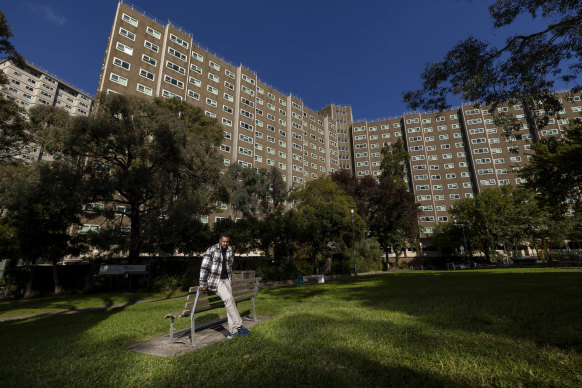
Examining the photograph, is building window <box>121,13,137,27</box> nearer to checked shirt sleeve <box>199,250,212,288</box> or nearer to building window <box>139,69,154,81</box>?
building window <box>139,69,154,81</box>

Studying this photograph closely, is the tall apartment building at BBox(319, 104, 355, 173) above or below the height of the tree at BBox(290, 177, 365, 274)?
above

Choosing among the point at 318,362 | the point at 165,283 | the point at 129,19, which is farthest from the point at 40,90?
the point at 318,362

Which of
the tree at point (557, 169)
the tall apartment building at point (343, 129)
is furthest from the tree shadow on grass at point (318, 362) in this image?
the tall apartment building at point (343, 129)

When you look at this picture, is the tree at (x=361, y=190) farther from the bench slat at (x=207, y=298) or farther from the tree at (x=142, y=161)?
the bench slat at (x=207, y=298)

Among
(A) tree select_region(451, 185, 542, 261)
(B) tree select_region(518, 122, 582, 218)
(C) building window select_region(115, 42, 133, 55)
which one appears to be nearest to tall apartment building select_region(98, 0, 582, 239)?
(C) building window select_region(115, 42, 133, 55)

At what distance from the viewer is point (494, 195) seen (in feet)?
163

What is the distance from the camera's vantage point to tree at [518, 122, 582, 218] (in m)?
17.5

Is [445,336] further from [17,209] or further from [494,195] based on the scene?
[494,195]

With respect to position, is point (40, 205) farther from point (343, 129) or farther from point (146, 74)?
point (343, 129)

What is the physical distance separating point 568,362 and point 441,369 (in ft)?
4.69

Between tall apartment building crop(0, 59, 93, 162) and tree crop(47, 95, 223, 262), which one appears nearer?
tree crop(47, 95, 223, 262)

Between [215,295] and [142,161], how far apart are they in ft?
55.9

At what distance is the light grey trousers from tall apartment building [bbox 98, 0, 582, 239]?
129 feet

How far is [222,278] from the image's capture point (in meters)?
5.52
